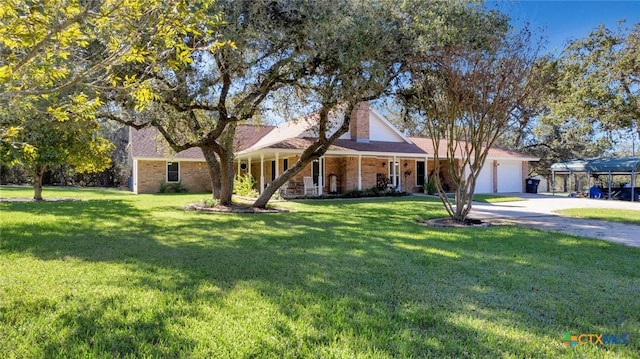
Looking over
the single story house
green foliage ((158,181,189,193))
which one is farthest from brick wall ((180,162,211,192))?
green foliage ((158,181,189,193))

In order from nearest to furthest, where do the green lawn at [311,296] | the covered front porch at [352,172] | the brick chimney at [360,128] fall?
1. the green lawn at [311,296]
2. the covered front porch at [352,172]
3. the brick chimney at [360,128]

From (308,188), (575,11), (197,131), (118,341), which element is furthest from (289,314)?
(308,188)

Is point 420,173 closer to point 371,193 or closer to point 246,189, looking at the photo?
point 371,193

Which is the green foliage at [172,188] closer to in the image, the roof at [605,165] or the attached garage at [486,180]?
the attached garage at [486,180]

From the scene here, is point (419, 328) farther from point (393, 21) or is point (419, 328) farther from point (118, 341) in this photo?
point (393, 21)

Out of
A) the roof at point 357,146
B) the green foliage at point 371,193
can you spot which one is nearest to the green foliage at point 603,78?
the roof at point 357,146

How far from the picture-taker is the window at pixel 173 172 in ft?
82.0

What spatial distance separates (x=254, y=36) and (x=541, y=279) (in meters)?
7.54

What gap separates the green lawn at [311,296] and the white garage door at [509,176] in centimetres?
1991

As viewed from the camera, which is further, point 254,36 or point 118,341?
point 254,36

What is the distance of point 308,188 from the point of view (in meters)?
20.4

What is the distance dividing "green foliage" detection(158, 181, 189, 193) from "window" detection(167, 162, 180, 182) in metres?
0.42

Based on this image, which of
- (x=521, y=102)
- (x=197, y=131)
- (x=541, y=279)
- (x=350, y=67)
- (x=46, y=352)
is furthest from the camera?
(x=197, y=131)

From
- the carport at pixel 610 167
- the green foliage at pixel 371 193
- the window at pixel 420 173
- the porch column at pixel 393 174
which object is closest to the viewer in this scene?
the green foliage at pixel 371 193
